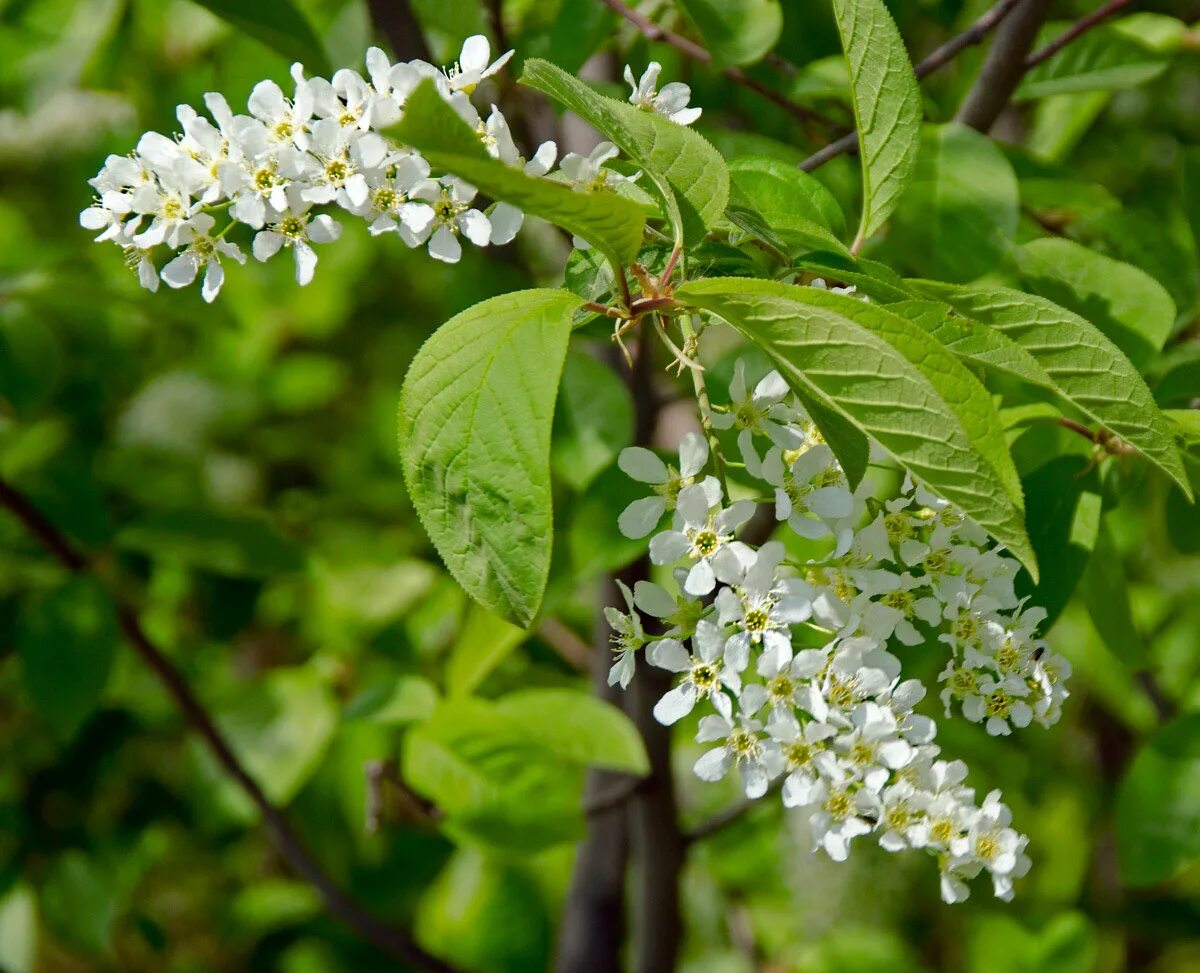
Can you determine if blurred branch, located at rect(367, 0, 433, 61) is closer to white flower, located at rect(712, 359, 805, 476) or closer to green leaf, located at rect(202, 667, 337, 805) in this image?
white flower, located at rect(712, 359, 805, 476)

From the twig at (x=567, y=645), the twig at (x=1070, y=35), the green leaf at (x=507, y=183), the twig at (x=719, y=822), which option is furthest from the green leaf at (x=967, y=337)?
the twig at (x=567, y=645)

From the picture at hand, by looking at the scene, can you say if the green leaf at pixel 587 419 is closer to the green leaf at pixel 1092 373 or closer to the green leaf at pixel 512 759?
the green leaf at pixel 512 759

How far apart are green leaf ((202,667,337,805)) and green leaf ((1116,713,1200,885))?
712mm

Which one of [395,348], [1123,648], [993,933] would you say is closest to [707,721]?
[1123,648]

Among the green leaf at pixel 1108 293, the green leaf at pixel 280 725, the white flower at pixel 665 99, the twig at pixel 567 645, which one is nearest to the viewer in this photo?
→ the white flower at pixel 665 99

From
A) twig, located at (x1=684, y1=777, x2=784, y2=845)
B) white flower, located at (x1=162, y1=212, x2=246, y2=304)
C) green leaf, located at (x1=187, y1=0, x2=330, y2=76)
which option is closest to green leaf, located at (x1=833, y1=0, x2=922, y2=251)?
white flower, located at (x1=162, y1=212, x2=246, y2=304)

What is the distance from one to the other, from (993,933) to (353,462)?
3.37 feet

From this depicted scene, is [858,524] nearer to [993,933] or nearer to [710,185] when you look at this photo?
[710,185]

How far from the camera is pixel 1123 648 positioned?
74 centimetres

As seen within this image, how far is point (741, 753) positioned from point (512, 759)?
445 mm

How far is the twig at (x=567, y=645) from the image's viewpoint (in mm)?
1445

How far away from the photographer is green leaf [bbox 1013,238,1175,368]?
2.39 ft

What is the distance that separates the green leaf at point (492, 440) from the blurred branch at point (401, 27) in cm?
50

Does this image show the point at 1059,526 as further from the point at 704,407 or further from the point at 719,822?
the point at 719,822
